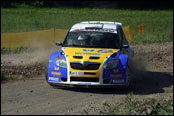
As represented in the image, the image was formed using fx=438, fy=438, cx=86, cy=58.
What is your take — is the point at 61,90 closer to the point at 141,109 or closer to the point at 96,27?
the point at 96,27

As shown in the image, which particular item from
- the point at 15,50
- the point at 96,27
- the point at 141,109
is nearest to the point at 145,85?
→ the point at 96,27

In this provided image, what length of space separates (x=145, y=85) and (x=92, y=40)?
1957mm

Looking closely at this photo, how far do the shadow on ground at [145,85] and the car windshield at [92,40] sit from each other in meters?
1.27

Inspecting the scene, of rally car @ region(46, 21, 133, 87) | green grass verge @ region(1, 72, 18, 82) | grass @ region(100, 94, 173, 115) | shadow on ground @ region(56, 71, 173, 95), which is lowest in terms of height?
shadow on ground @ region(56, 71, 173, 95)

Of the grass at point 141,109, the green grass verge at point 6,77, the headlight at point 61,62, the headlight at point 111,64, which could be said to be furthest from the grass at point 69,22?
the grass at point 141,109

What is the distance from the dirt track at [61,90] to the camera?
9367mm

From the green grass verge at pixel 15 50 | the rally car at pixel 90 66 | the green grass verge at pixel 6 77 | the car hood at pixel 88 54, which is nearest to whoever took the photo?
the rally car at pixel 90 66

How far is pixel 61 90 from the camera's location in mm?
11281

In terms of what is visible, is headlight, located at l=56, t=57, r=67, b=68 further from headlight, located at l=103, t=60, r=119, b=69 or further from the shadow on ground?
headlight, located at l=103, t=60, r=119, b=69

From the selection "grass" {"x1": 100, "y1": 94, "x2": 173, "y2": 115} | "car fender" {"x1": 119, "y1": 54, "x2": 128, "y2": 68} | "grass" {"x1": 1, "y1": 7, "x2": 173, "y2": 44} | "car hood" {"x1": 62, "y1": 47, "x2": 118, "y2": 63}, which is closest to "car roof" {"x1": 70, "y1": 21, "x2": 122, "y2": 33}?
"car hood" {"x1": 62, "y1": 47, "x2": 118, "y2": 63}

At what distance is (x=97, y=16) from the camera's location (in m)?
31.6

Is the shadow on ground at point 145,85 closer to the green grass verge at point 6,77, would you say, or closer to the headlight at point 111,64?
the headlight at point 111,64

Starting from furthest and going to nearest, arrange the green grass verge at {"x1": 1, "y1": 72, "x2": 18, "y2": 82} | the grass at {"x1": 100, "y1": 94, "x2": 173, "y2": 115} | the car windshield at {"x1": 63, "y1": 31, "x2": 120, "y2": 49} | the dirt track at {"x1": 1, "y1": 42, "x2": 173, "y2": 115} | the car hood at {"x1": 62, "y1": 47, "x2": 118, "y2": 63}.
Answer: the green grass verge at {"x1": 1, "y1": 72, "x2": 18, "y2": 82} → the car windshield at {"x1": 63, "y1": 31, "x2": 120, "y2": 49} → the car hood at {"x1": 62, "y1": 47, "x2": 118, "y2": 63} → the dirt track at {"x1": 1, "y1": 42, "x2": 173, "y2": 115} → the grass at {"x1": 100, "y1": 94, "x2": 173, "y2": 115}

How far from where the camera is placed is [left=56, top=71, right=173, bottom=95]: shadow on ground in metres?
11.4
